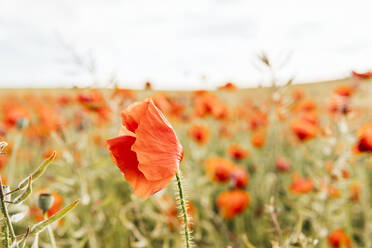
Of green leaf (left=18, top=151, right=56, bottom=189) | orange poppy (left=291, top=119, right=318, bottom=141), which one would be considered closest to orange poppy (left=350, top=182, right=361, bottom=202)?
orange poppy (left=291, top=119, right=318, bottom=141)

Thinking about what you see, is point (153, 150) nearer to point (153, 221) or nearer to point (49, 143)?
point (153, 221)

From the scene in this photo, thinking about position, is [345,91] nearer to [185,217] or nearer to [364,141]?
[364,141]

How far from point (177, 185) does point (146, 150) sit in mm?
106

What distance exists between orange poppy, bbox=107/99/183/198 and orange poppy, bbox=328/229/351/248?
148 cm

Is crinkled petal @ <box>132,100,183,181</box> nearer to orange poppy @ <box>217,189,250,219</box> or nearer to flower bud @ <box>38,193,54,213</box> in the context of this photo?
flower bud @ <box>38,193,54,213</box>

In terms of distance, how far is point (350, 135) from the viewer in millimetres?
1798

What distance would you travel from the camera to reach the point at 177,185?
0.70 m

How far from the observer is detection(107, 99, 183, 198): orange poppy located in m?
0.65

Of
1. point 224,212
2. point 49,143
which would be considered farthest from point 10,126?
point 224,212

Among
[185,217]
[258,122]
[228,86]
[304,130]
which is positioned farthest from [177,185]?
[258,122]

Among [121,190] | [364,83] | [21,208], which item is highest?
[364,83]

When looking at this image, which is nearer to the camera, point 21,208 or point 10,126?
point 21,208

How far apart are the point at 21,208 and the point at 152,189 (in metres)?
0.24

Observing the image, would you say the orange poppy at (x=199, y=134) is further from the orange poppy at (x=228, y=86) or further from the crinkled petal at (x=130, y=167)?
the crinkled petal at (x=130, y=167)
